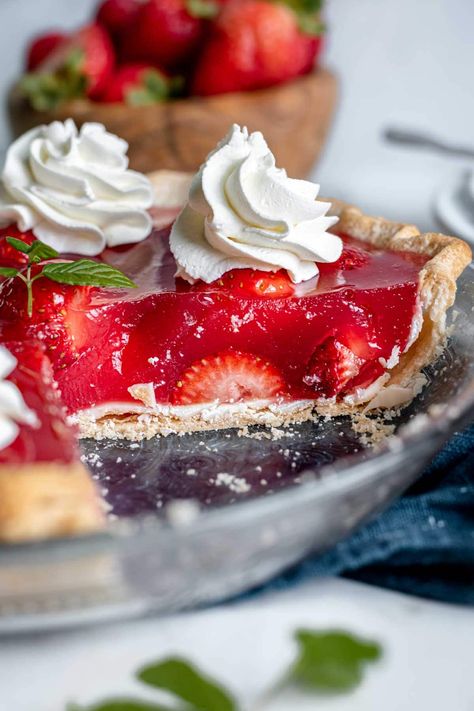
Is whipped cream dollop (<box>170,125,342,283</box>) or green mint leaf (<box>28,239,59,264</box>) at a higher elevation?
whipped cream dollop (<box>170,125,342,283</box>)

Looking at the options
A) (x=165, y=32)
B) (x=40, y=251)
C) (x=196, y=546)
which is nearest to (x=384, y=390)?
(x=40, y=251)

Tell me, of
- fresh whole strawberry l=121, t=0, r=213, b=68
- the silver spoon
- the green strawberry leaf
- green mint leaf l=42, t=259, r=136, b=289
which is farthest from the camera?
fresh whole strawberry l=121, t=0, r=213, b=68

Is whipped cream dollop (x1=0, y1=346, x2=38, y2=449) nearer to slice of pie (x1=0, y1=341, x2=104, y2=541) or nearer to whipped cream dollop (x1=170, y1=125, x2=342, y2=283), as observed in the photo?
slice of pie (x1=0, y1=341, x2=104, y2=541)

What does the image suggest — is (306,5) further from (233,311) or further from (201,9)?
(233,311)

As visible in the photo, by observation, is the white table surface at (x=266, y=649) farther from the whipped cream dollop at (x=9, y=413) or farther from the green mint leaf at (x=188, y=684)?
the whipped cream dollop at (x=9, y=413)

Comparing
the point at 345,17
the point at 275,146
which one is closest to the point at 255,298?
the point at 275,146

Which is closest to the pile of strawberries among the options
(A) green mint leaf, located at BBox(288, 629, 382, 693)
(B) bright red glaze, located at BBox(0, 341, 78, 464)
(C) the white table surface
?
(B) bright red glaze, located at BBox(0, 341, 78, 464)
